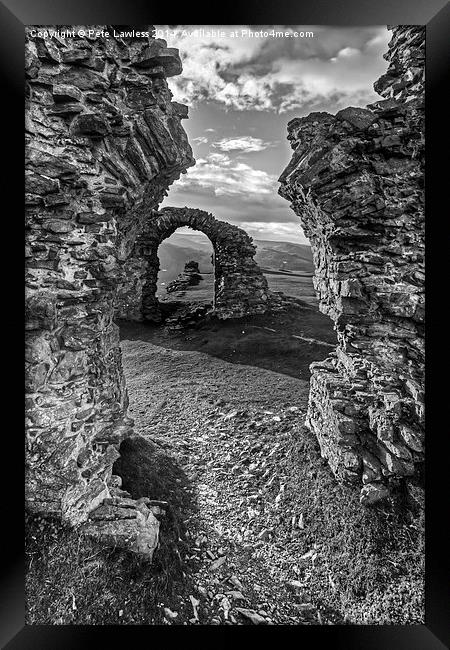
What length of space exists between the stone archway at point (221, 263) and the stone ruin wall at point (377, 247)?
8831 mm

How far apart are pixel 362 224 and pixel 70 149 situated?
354cm

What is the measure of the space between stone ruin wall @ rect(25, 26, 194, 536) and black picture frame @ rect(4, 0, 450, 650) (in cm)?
28

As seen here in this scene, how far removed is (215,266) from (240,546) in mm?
11273

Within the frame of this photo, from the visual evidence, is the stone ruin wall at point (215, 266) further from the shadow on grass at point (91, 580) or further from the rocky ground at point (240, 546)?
the shadow on grass at point (91, 580)

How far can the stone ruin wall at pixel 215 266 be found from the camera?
13.3 meters

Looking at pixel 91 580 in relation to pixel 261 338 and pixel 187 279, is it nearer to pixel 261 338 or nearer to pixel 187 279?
pixel 261 338

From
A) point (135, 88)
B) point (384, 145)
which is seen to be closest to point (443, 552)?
point (384, 145)

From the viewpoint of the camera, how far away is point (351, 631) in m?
3.04

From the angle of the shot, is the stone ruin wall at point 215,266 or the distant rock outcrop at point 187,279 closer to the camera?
the stone ruin wall at point 215,266

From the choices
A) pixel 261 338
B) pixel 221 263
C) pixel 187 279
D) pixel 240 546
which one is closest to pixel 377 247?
pixel 240 546

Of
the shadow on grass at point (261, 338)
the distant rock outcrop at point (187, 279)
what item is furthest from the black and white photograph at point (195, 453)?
the distant rock outcrop at point (187, 279)

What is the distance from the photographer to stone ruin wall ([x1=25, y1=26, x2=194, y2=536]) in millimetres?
3336

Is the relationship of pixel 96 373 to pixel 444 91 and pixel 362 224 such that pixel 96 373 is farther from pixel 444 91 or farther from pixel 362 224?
pixel 444 91

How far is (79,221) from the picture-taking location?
361 cm
